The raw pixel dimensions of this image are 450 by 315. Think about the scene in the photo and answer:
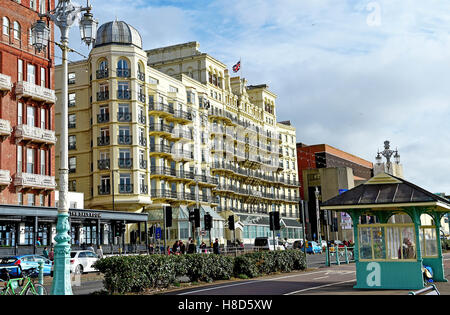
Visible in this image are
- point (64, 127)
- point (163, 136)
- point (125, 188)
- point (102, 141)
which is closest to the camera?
point (64, 127)

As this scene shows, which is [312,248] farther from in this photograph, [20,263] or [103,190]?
[20,263]

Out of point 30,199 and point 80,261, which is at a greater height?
point 30,199

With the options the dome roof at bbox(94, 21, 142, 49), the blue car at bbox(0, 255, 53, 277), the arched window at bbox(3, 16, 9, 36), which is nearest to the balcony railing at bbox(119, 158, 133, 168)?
the dome roof at bbox(94, 21, 142, 49)

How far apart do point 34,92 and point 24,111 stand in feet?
5.34

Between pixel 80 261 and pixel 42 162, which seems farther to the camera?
pixel 42 162

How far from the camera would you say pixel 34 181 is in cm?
4034

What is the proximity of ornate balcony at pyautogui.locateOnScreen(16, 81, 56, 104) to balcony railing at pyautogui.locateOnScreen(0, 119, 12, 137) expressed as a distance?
254 cm

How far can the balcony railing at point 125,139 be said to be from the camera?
188 feet

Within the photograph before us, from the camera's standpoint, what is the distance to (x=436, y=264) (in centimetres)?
1952

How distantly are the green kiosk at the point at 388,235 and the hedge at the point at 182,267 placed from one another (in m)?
6.03

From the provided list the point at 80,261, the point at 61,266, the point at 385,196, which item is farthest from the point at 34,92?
the point at 385,196

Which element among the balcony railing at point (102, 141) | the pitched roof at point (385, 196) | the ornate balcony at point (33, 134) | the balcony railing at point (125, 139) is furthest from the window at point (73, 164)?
the pitched roof at point (385, 196)

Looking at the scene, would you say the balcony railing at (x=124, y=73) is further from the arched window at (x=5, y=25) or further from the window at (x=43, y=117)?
the arched window at (x=5, y=25)
